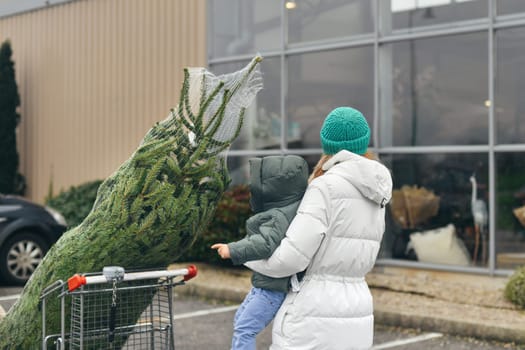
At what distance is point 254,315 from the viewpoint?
3729mm

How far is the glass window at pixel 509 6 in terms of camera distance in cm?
940

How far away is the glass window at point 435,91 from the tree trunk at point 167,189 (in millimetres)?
5980

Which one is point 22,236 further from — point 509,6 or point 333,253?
point 333,253

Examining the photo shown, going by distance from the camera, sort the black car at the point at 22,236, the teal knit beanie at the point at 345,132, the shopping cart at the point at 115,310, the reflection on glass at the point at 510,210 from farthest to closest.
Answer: the black car at the point at 22,236 < the reflection on glass at the point at 510,210 < the shopping cart at the point at 115,310 < the teal knit beanie at the point at 345,132

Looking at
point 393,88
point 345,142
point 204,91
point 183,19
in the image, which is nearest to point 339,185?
point 345,142

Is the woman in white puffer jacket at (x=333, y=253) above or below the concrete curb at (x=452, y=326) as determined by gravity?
above

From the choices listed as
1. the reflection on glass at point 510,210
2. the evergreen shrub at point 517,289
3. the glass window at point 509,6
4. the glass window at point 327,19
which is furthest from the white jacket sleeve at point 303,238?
the glass window at point 327,19

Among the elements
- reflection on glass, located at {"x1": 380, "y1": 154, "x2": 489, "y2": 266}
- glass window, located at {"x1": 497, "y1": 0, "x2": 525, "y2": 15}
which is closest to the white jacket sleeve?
reflection on glass, located at {"x1": 380, "y1": 154, "x2": 489, "y2": 266}

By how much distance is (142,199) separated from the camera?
13.9 ft

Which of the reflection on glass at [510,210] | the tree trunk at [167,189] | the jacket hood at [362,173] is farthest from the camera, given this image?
the reflection on glass at [510,210]

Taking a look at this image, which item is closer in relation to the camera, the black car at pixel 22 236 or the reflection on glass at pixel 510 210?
the reflection on glass at pixel 510 210

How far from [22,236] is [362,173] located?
24.6 feet

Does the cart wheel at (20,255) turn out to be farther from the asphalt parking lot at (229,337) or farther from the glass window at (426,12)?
the glass window at (426,12)

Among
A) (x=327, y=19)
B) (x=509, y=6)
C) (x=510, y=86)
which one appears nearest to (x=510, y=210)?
(x=510, y=86)
